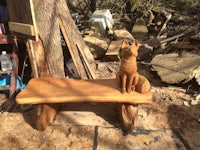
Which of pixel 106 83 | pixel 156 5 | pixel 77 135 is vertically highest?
pixel 156 5

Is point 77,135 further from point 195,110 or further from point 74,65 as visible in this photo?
point 195,110

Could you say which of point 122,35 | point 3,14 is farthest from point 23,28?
point 122,35

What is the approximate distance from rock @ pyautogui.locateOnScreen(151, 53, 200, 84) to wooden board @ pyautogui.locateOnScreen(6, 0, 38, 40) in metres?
2.15

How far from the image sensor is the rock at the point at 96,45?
5054mm

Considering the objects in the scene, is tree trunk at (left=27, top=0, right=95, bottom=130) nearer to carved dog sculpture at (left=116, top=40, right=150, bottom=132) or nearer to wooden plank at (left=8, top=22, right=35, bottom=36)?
wooden plank at (left=8, top=22, right=35, bottom=36)

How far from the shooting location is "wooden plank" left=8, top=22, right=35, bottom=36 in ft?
9.77

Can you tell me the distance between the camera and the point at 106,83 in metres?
3.03

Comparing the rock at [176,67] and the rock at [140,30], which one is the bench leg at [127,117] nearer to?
the rock at [176,67]

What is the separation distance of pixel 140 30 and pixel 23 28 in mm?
4293

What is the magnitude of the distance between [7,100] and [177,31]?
4799 mm

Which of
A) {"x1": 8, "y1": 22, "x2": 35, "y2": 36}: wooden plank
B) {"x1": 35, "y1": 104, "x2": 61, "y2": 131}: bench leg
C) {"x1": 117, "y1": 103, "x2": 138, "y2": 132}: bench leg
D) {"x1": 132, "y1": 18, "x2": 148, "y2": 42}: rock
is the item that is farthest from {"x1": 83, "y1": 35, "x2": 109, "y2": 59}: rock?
{"x1": 117, "y1": 103, "x2": 138, "y2": 132}: bench leg

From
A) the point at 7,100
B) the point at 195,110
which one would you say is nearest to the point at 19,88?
the point at 7,100

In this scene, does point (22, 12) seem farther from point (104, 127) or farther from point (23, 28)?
point (104, 127)

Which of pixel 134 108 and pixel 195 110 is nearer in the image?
pixel 134 108
